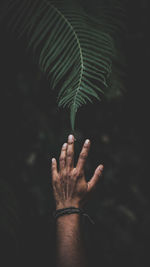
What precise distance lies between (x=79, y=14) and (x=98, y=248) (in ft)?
4.39

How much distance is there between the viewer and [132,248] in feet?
5.61

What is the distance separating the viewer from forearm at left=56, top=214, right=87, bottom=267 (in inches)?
28.7

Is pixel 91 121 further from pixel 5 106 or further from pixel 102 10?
pixel 102 10

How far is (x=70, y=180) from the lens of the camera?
0.78m

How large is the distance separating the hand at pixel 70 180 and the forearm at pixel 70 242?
46 mm

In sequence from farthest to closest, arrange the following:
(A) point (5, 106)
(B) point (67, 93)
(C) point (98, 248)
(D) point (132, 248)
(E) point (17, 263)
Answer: (D) point (132, 248) < (C) point (98, 248) < (A) point (5, 106) < (E) point (17, 263) < (B) point (67, 93)

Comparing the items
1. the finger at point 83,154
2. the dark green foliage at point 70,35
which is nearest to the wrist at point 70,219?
the finger at point 83,154

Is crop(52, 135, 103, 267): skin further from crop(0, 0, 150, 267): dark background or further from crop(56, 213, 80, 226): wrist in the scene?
crop(0, 0, 150, 267): dark background

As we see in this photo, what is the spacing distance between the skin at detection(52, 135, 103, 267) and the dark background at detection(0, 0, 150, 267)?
7.9 inches

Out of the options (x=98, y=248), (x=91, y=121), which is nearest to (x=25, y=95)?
(x=91, y=121)

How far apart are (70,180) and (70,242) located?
189 mm

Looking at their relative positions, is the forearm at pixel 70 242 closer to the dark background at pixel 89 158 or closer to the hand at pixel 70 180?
the hand at pixel 70 180

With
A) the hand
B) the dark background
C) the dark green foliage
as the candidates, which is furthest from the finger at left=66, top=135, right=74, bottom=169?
the dark background

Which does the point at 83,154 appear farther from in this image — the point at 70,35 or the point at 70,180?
the point at 70,35
